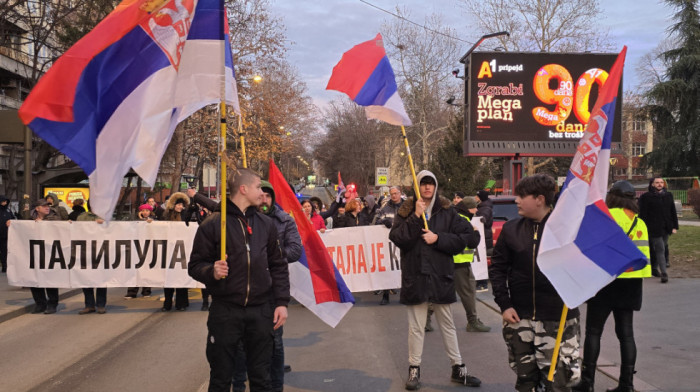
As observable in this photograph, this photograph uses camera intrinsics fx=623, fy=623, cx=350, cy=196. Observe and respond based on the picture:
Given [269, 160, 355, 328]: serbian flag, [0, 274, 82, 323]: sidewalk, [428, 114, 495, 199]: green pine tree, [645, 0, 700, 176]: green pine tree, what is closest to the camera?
[269, 160, 355, 328]: serbian flag

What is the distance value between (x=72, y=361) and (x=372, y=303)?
5.33 metres

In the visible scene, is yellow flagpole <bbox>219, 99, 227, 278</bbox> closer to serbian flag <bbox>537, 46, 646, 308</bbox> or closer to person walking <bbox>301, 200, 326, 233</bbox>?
serbian flag <bbox>537, 46, 646, 308</bbox>

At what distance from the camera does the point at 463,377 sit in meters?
5.62

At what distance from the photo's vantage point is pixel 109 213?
3.85 m

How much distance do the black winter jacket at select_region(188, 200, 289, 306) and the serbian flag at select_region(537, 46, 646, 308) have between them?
1751 mm

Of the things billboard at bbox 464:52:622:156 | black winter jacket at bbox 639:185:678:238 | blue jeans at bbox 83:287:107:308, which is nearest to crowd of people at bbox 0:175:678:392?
blue jeans at bbox 83:287:107:308

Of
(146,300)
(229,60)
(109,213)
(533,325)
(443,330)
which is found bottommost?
(146,300)

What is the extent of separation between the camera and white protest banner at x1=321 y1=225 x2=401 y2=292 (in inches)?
417

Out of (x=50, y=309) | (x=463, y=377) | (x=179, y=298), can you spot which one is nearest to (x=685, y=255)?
(x=463, y=377)

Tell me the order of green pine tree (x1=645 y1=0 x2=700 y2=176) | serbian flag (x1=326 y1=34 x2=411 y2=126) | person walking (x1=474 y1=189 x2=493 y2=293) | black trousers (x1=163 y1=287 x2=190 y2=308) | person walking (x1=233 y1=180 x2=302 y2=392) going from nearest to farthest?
person walking (x1=233 y1=180 x2=302 y2=392)
serbian flag (x1=326 y1=34 x2=411 y2=126)
black trousers (x1=163 y1=287 x2=190 y2=308)
person walking (x1=474 y1=189 x2=493 y2=293)
green pine tree (x1=645 y1=0 x2=700 y2=176)

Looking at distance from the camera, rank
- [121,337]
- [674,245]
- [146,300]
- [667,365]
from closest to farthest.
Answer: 1. [667,365]
2. [121,337]
3. [146,300]
4. [674,245]

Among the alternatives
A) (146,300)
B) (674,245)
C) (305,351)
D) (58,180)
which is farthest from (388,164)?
(305,351)

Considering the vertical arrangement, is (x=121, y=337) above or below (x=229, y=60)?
below

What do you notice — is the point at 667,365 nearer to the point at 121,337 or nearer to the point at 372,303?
the point at 372,303
